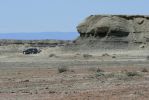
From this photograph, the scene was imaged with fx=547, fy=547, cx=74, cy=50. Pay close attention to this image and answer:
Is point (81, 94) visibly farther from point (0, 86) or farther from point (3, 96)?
point (0, 86)

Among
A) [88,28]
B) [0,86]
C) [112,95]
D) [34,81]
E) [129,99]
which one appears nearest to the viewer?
[129,99]

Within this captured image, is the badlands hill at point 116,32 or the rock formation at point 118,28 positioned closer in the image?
the badlands hill at point 116,32

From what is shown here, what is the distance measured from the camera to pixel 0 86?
94.4ft

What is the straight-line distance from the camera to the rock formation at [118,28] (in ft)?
301

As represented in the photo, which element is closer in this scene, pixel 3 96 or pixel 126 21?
pixel 3 96

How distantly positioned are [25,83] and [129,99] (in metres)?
10.7

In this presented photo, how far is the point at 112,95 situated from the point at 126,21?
73.4 meters

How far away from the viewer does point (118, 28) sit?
305 feet

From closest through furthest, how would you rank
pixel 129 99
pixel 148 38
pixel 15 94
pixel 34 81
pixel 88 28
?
1. pixel 129 99
2. pixel 15 94
3. pixel 34 81
4. pixel 148 38
5. pixel 88 28

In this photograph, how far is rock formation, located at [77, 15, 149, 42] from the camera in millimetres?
91688

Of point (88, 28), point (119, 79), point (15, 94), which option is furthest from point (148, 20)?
point (15, 94)

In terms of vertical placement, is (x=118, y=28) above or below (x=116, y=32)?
above

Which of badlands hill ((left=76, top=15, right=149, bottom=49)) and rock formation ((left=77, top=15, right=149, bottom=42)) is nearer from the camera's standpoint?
badlands hill ((left=76, top=15, right=149, bottom=49))

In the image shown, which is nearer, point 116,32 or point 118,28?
point 116,32
